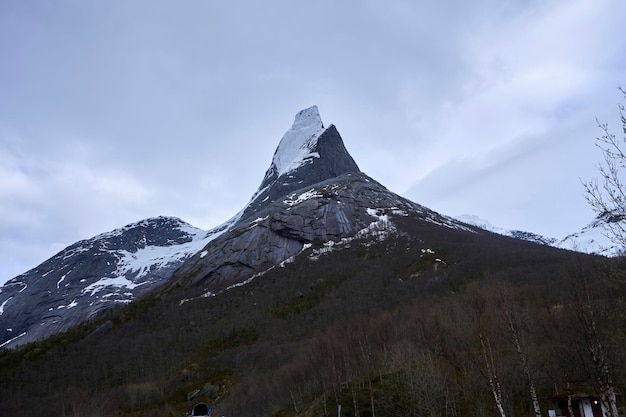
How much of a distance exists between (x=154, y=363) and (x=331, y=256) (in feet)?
263

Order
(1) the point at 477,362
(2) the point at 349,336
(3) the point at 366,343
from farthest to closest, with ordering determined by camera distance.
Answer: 1. (2) the point at 349,336
2. (3) the point at 366,343
3. (1) the point at 477,362

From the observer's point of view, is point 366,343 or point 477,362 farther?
point 366,343

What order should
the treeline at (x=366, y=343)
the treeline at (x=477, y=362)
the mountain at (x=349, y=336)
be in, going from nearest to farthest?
the treeline at (x=477, y=362) < the treeline at (x=366, y=343) < the mountain at (x=349, y=336)

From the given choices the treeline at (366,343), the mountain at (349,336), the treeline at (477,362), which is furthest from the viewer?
the mountain at (349,336)

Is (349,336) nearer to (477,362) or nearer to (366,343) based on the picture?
(366,343)

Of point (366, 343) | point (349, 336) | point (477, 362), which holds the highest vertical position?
point (349, 336)

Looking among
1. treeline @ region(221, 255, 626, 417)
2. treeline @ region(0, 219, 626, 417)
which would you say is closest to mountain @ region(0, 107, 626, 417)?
treeline @ region(221, 255, 626, 417)

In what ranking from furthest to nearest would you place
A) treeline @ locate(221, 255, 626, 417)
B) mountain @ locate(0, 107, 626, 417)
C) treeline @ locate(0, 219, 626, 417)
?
mountain @ locate(0, 107, 626, 417) → treeline @ locate(0, 219, 626, 417) → treeline @ locate(221, 255, 626, 417)

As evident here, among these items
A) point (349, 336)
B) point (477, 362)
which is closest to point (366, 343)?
point (349, 336)

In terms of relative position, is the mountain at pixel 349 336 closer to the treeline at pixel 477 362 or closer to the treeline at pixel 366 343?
the treeline at pixel 477 362

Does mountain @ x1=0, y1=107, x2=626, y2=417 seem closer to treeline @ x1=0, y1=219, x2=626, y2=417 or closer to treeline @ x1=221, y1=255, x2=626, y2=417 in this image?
treeline @ x1=221, y1=255, x2=626, y2=417

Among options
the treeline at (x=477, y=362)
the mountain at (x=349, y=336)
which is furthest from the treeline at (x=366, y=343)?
the mountain at (x=349, y=336)

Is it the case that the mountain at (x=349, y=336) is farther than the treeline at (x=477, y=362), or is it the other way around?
the mountain at (x=349, y=336)

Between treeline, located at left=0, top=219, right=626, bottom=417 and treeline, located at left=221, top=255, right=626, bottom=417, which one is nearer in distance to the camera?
treeline, located at left=221, top=255, right=626, bottom=417
